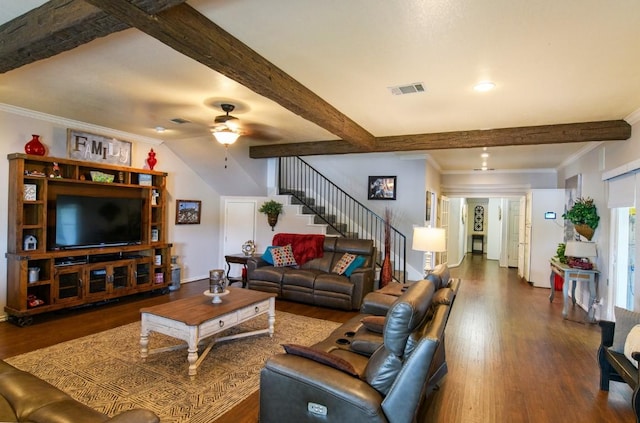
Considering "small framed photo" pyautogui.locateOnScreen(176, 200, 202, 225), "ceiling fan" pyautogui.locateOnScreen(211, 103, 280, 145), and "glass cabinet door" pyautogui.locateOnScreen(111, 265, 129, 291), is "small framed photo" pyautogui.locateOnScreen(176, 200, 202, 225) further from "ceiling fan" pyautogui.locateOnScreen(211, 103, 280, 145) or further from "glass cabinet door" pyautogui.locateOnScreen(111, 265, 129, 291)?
"ceiling fan" pyautogui.locateOnScreen(211, 103, 280, 145)

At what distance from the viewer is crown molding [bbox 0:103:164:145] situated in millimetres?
4256

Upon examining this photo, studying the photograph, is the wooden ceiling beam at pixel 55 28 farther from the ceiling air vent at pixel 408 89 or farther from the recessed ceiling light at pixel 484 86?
the recessed ceiling light at pixel 484 86

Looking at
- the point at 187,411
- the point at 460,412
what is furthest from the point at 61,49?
the point at 460,412

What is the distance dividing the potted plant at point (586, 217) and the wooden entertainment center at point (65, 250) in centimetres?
655

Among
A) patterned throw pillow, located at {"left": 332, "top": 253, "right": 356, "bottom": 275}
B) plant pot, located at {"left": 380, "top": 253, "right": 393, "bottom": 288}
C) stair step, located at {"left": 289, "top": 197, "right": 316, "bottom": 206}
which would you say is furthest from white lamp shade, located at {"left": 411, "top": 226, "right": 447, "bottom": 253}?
stair step, located at {"left": 289, "top": 197, "right": 316, "bottom": 206}

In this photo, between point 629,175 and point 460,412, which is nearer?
point 460,412

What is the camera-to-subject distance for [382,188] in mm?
7648

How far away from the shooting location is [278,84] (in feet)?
9.76

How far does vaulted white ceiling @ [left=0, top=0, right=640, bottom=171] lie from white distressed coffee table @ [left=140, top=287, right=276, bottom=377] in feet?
7.04

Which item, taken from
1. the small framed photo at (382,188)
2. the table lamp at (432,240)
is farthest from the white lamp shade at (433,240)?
the small framed photo at (382,188)

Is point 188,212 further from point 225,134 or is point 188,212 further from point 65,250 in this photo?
point 225,134

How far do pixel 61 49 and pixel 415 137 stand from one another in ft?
14.3

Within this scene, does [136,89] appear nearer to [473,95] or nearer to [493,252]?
[473,95]

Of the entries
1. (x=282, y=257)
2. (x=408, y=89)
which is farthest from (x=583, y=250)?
(x=282, y=257)
